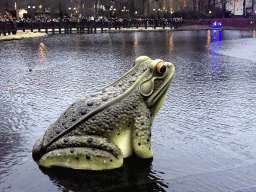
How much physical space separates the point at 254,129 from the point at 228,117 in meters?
0.65

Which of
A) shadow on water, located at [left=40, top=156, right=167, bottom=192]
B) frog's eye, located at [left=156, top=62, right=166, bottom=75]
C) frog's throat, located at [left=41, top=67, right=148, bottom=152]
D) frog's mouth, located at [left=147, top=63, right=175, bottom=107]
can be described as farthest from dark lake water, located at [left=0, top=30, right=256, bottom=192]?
frog's eye, located at [left=156, top=62, right=166, bottom=75]

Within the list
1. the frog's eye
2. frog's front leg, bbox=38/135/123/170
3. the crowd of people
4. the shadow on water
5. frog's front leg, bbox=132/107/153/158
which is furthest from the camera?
the crowd of people

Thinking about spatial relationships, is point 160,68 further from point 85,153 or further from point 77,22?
point 77,22

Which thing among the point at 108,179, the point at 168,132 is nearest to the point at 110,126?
the point at 108,179

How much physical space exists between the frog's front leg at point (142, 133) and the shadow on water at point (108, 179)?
0.19 m

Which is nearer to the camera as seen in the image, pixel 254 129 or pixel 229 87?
pixel 254 129

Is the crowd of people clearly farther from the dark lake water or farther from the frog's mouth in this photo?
the frog's mouth

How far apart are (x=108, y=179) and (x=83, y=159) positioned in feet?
1.09

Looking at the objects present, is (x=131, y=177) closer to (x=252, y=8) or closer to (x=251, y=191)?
(x=251, y=191)

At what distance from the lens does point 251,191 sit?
3.39m

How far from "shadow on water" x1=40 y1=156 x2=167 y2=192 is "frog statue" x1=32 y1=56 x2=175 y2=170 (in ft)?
0.25

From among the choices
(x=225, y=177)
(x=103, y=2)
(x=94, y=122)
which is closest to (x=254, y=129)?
(x=225, y=177)

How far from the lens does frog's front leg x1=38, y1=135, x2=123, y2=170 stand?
3.61 metres

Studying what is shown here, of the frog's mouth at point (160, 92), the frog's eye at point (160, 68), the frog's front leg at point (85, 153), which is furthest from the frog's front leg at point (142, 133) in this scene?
the frog's eye at point (160, 68)
